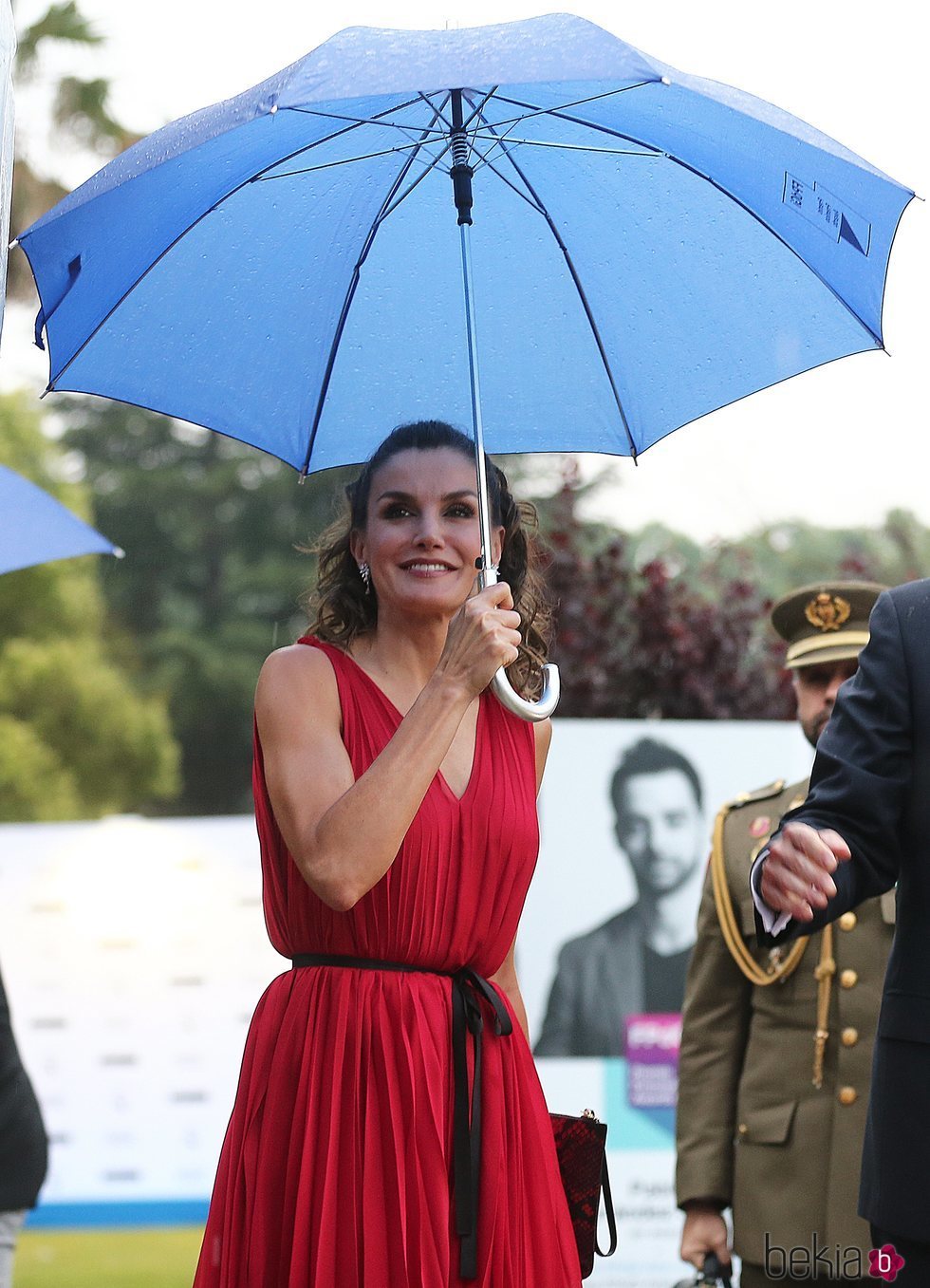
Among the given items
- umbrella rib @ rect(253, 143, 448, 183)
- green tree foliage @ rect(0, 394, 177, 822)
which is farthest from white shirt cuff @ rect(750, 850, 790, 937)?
green tree foliage @ rect(0, 394, 177, 822)

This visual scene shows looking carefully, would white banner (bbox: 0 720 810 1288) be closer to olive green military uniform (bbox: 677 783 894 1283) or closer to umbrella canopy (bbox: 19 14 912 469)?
olive green military uniform (bbox: 677 783 894 1283)

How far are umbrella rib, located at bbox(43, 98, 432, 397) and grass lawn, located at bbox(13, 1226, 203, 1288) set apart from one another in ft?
15.2

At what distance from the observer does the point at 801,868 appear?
2457mm

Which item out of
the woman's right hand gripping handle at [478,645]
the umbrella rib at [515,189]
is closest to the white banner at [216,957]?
the umbrella rib at [515,189]

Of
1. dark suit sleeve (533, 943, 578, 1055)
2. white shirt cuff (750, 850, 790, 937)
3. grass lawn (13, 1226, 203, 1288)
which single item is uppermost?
white shirt cuff (750, 850, 790, 937)

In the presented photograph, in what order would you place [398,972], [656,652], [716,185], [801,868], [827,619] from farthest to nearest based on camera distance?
[656,652] → [827,619] → [716,185] → [398,972] → [801,868]

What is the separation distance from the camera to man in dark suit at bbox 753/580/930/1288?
8.68 ft

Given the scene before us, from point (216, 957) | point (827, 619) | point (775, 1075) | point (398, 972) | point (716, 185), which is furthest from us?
point (216, 957)

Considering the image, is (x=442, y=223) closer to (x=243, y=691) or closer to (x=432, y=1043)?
(x=432, y=1043)

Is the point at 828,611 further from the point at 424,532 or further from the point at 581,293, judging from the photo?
the point at 424,532

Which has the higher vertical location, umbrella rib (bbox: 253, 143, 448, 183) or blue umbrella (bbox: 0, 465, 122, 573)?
umbrella rib (bbox: 253, 143, 448, 183)

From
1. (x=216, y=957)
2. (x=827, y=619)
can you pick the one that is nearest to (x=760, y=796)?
(x=827, y=619)

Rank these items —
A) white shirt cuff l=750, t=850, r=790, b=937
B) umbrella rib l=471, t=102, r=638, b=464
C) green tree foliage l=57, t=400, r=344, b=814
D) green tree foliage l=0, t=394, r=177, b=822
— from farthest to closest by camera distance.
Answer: green tree foliage l=57, t=400, r=344, b=814
green tree foliage l=0, t=394, r=177, b=822
umbrella rib l=471, t=102, r=638, b=464
white shirt cuff l=750, t=850, r=790, b=937

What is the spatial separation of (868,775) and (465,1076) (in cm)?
92
